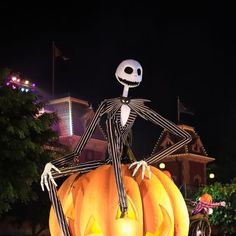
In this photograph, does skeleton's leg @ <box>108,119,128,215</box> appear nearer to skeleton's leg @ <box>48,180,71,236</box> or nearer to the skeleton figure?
the skeleton figure

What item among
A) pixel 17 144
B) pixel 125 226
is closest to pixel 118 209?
pixel 125 226

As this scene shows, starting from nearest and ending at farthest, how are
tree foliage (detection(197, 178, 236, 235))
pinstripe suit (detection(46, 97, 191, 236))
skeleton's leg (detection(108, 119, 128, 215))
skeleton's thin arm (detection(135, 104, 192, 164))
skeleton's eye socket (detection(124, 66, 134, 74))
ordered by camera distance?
skeleton's leg (detection(108, 119, 128, 215))
pinstripe suit (detection(46, 97, 191, 236))
skeleton's thin arm (detection(135, 104, 192, 164))
skeleton's eye socket (detection(124, 66, 134, 74))
tree foliage (detection(197, 178, 236, 235))

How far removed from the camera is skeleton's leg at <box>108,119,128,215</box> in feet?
21.5

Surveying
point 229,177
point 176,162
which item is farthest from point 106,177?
point 229,177

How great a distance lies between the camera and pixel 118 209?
6656 millimetres

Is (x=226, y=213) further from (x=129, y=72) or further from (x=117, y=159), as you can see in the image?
(x=117, y=159)

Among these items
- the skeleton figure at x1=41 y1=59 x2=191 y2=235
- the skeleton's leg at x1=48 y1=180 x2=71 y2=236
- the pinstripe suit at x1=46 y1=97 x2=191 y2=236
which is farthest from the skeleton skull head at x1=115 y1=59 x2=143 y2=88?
the skeleton's leg at x1=48 y1=180 x2=71 y2=236

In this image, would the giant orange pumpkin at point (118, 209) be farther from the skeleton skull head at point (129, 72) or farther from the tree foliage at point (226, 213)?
the tree foliage at point (226, 213)

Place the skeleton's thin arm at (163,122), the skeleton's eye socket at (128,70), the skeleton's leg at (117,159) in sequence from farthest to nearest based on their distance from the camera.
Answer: the skeleton's eye socket at (128,70)
the skeleton's thin arm at (163,122)
the skeleton's leg at (117,159)

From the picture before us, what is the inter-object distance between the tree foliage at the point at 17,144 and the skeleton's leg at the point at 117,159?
30.4 feet

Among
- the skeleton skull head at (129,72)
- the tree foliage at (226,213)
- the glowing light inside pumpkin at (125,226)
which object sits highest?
the skeleton skull head at (129,72)

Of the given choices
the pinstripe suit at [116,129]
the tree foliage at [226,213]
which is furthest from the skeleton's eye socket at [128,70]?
the tree foliage at [226,213]

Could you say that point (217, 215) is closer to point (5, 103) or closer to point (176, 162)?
point (176, 162)

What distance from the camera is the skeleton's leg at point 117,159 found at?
258 inches
